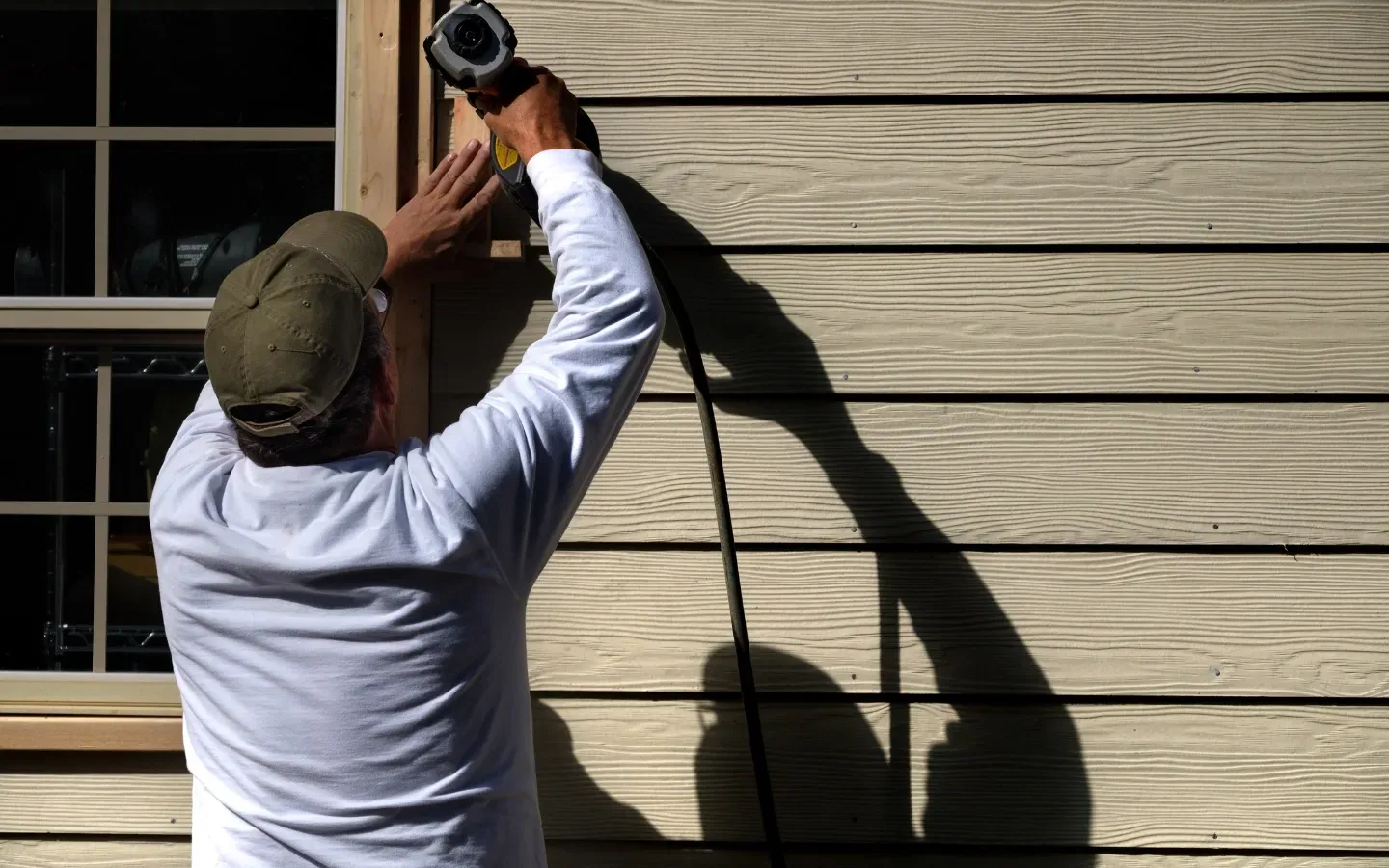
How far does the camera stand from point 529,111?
1.29 metres

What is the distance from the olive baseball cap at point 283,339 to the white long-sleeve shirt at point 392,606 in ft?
0.24

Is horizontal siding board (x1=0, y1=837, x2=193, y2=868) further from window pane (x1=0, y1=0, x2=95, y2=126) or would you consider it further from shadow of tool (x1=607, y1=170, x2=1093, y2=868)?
window pane (x1=0, y1=0, x2=95, y2=126)

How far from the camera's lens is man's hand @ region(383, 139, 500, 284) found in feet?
4.92

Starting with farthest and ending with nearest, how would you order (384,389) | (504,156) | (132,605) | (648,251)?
(132,605) < (648,251) < (504,156) < (384,389)

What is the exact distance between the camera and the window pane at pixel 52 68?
1.70 metres

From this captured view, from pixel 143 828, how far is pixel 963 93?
5.57 ft

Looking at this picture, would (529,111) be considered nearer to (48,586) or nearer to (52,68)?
(52,68)

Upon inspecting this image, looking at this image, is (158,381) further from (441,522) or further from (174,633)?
(441,522)

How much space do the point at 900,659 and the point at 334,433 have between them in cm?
92

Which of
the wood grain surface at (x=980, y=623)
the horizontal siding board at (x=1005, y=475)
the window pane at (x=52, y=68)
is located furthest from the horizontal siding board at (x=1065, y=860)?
the window pane at (x=52, y=68)

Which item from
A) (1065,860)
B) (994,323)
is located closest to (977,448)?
(994,323)

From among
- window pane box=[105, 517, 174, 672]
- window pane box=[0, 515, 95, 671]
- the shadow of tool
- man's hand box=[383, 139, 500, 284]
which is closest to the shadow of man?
the shadow of tool

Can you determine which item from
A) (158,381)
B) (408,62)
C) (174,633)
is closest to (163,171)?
(158,381)

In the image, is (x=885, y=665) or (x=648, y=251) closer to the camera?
(x=648, y=251)
